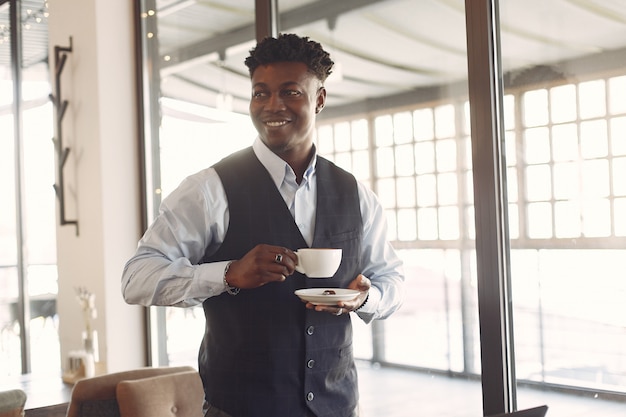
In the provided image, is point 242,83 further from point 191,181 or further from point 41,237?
point 41,237

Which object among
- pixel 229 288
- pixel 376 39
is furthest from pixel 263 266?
pixel 376 39

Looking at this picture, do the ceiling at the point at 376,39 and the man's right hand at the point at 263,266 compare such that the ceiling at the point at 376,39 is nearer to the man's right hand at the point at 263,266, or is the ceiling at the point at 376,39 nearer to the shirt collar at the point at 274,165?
the shirt collar at the point at 274,165

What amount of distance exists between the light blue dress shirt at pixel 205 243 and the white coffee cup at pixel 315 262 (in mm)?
157

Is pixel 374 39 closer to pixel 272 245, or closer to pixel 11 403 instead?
pixel 272 245

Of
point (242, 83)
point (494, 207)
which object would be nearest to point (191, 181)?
point (494, 207)

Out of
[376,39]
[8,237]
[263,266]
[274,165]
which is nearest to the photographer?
[263,266]

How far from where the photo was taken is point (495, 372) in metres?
2.36

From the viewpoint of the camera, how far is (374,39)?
275cm

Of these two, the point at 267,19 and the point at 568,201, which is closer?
the point at 568,201

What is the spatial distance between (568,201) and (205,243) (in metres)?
1.12

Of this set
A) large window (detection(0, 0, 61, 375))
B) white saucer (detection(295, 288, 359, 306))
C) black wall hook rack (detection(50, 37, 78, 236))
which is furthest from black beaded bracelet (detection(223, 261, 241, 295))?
large window (detection(0, 0, 61, 375))

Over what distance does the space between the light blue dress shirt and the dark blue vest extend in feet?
0.11

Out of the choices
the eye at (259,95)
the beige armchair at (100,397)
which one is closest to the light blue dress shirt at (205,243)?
the eye at (259,95)

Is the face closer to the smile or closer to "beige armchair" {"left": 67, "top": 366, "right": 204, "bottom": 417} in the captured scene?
the smile
